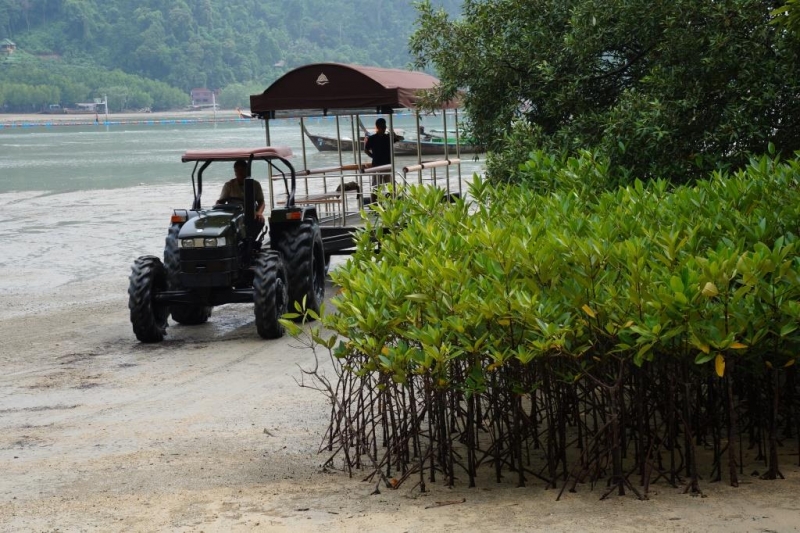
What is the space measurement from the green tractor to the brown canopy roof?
80.4 inches

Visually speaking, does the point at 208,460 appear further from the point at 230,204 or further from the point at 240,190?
the point at 240,190

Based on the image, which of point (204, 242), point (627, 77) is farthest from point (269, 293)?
point (627, 77)

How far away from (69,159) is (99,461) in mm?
53303

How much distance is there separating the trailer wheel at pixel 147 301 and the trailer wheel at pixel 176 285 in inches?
4.3

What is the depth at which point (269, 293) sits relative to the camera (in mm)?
10180

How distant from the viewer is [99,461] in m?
6.57

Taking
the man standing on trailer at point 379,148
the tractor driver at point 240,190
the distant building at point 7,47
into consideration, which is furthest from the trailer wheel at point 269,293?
the distant building at point 7,47

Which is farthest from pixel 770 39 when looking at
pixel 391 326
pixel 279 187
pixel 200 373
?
pixel 279 187

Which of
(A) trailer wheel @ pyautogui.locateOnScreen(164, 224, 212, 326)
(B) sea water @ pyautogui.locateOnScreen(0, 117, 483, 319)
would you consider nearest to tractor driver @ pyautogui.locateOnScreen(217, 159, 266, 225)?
(A) trailer wheel @ pyautogui.locateOnScreen(164, 224, 212, 326)

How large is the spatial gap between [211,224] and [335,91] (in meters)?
3.43

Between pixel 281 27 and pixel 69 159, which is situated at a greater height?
pixel 281 27

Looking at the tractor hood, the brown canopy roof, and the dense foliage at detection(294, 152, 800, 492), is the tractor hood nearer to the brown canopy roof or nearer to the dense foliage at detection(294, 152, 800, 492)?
the brown canopy roof

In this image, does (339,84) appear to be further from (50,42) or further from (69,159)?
(50,42)

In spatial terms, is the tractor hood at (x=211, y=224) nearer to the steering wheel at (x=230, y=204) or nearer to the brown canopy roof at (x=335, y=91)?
the steering wheel at (x=230, y=204)
